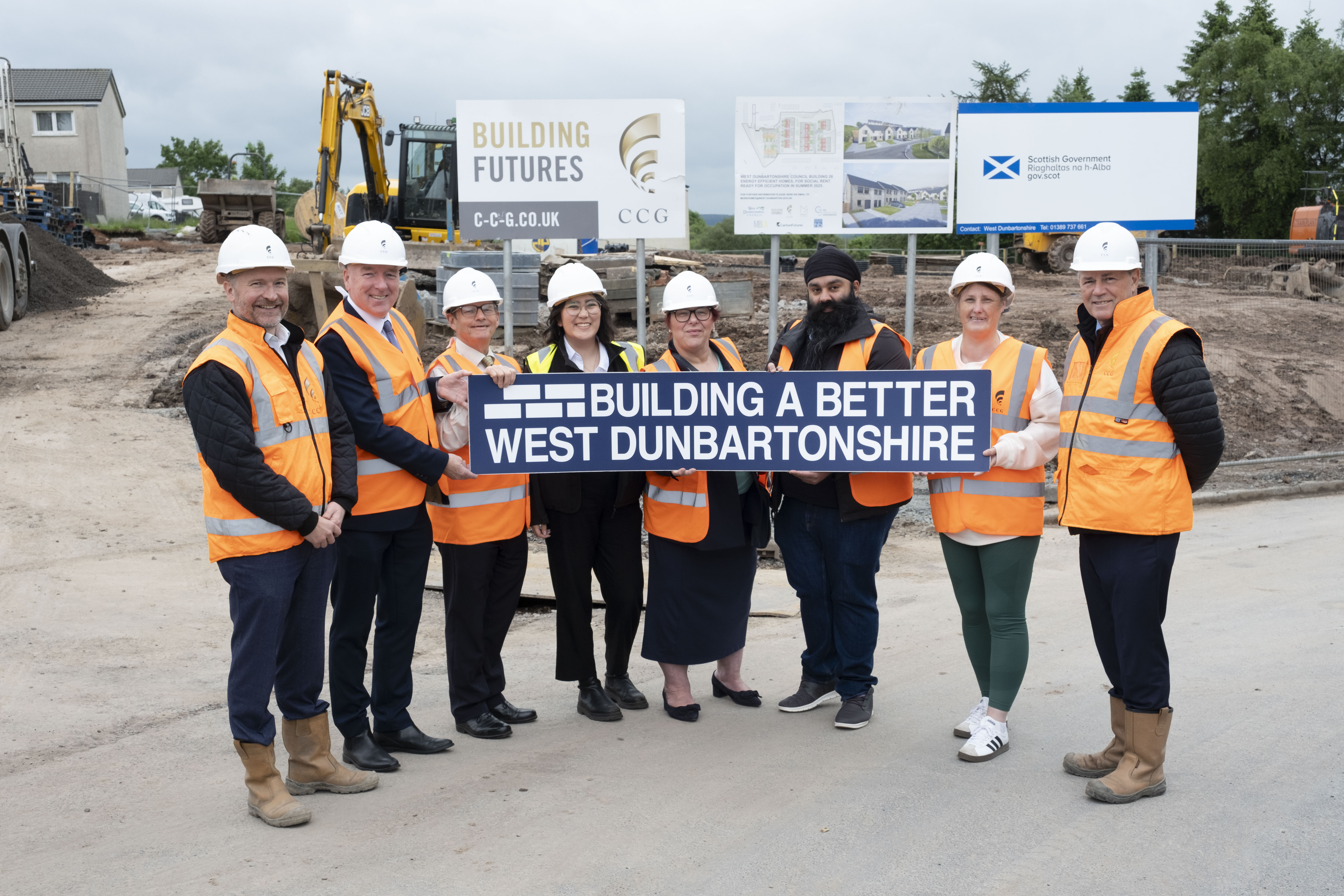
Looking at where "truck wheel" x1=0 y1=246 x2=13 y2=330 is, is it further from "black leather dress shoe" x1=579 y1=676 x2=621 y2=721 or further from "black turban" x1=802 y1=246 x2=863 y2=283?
"black turban" x1=802 y1=246 x2=863 y2=283

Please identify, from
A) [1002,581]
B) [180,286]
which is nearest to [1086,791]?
[1002,581]

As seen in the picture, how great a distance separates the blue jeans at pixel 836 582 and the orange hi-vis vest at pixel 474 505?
1.29 meters

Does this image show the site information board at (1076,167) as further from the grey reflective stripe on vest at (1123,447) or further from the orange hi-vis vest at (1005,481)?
the grey reflective stripe on vest at (1123,447)

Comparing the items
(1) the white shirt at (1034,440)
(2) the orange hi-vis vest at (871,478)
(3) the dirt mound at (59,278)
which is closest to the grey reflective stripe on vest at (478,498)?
(2) the orange hi-vis vest at (871,478)

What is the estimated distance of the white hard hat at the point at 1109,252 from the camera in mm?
4348

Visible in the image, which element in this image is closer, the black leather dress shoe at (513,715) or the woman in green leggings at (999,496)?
the woman in green leggings at (999,496)

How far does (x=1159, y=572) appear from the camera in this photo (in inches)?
169

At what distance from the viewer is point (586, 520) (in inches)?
210

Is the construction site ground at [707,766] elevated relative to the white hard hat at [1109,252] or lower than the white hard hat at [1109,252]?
lower

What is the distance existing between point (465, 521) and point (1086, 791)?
2.82 m

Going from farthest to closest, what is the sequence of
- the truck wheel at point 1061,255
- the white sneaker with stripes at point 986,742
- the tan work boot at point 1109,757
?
the truck wheel at point 1061,255 < the white sneaker with stripes at point 986,742 < the tan work boot at point 1109,757

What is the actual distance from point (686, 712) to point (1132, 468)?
2329 millimetres

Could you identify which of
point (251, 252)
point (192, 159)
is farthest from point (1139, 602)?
point (192, 159)

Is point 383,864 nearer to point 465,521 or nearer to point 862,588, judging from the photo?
point 465,521
